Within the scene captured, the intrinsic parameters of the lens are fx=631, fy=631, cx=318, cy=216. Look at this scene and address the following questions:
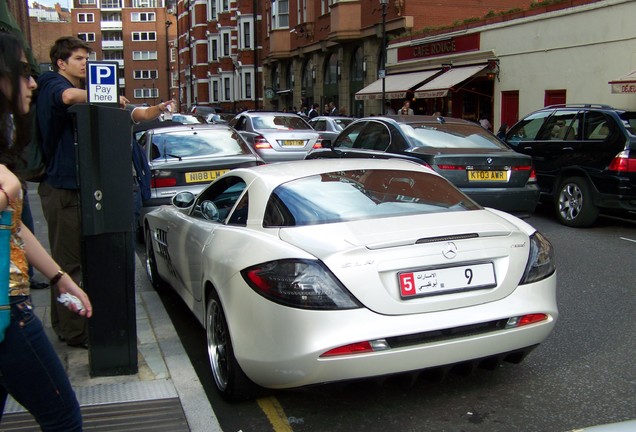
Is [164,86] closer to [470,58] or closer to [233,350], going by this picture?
[470,58]

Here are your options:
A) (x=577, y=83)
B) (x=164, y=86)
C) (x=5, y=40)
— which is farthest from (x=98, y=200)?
(x=164, y=86)

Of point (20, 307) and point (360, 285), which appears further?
point (360, 285)

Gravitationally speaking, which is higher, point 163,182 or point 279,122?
point 279,122

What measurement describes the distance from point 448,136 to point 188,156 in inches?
142

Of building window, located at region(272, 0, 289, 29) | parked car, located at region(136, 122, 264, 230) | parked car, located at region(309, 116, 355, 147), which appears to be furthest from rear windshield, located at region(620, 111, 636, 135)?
building window, located at region(272, 0, 289, 29)

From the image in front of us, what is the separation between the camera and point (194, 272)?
4.46 meters

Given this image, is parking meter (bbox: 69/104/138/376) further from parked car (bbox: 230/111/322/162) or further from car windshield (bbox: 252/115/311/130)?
car windshield (bbox: 252/115/311/130)

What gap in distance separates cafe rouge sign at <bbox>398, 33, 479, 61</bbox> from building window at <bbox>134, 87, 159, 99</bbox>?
88100 millimetres

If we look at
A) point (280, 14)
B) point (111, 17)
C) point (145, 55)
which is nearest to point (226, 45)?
point (280, 14)

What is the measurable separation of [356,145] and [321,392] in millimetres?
6799

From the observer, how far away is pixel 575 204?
382 inches

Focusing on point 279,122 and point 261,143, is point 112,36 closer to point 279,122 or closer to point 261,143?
point 279,122

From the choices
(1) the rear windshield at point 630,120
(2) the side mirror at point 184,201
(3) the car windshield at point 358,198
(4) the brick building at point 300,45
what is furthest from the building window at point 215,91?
(3) the car windshield at point 358,198

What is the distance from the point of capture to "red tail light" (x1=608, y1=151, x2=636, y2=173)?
8.80 m
